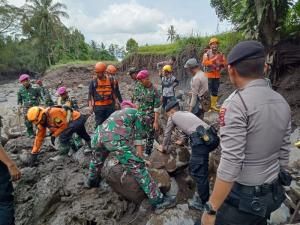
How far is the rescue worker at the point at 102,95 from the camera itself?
6.09m

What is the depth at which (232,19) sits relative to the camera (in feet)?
31.5

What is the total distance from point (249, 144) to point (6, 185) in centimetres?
286

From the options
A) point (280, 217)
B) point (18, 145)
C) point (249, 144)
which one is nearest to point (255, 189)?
point (249, 144)

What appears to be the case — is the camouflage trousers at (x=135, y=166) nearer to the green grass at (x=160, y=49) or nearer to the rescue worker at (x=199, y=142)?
the rescue worker at (x=199, y=142)

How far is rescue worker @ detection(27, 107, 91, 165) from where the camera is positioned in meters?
5.27

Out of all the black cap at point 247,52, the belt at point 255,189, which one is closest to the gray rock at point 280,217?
the belt at point 255,189

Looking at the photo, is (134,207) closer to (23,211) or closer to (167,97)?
(23,211)

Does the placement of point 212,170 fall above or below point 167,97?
below

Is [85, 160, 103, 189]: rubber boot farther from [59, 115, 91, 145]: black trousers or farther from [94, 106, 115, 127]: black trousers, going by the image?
[94, 106, 115, 127]: black trousers

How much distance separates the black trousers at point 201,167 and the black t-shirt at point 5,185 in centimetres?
212

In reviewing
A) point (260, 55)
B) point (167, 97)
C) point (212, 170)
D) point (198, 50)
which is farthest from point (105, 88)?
point (198, 50)

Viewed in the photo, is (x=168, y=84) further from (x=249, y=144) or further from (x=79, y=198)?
(x=249, y=144)

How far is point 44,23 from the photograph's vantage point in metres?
36.5

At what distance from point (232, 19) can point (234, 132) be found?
8.74 meters
